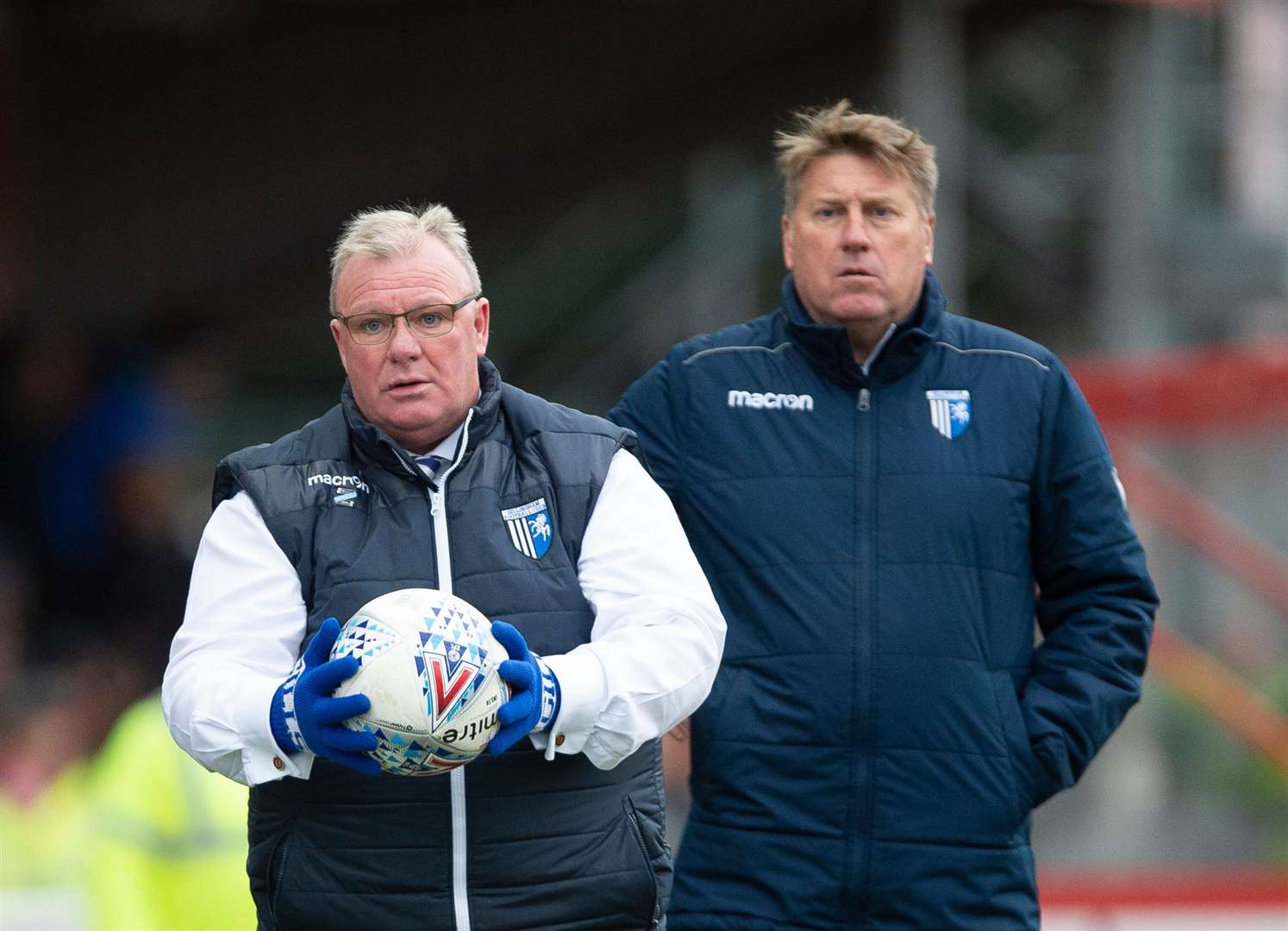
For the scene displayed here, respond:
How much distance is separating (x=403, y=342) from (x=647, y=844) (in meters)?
1.03

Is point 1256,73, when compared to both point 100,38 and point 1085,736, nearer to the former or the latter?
point 100,38

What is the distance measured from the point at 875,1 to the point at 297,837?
1218 cm

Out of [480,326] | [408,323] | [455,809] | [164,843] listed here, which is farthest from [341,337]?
[164,843]

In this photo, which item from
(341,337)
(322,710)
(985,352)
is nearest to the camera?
(322,710)

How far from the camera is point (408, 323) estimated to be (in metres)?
3.85

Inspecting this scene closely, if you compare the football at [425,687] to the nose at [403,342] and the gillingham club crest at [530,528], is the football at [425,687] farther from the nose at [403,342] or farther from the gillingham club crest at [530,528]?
the nose at [403,342]

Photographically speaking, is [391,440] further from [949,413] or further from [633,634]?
[949,413]

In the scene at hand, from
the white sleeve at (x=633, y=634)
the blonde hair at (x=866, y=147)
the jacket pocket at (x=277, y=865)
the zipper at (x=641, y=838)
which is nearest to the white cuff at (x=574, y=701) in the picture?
the white sleeve at (x=633, y=634)

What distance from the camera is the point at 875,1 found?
15016 mm

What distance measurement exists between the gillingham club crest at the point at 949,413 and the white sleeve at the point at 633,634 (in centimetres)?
78

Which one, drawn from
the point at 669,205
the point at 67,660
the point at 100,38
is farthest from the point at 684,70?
the point at 67,660

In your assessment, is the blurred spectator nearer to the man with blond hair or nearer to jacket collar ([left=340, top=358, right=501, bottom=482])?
the man with blond hair

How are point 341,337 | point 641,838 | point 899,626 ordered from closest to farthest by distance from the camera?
1. point 641,838
2. point 341,337
3. point 899,626

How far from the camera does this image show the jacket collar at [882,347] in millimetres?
4504
